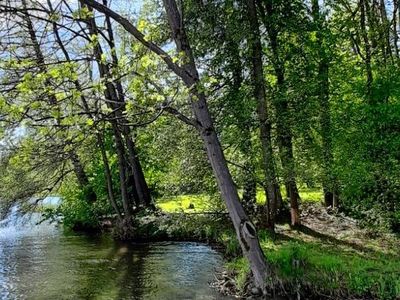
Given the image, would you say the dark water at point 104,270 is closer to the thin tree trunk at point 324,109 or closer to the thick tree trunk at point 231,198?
the thick tree trunk at point 231,198

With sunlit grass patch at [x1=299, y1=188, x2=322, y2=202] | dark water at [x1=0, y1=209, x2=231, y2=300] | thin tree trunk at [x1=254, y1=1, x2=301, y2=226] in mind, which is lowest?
dark water at [x1=0, y1=209, x2=231, y2=300]

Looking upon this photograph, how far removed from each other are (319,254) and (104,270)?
532cm

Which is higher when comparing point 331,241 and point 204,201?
point 204,201

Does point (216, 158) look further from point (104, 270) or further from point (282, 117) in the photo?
point (104, 270)

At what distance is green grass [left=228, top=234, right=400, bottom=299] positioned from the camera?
7.57 m

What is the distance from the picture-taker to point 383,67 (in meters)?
12.5

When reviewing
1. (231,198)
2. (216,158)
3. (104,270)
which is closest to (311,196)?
(104,270)

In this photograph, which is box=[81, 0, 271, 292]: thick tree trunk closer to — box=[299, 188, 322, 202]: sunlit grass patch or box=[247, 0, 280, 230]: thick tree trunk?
box=[247, 0, 280, 230]: thick tree trunk

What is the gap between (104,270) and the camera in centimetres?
1143

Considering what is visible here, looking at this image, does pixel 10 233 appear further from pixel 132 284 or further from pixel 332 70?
pixel 332 70

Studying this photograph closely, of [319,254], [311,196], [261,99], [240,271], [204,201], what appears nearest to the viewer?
[240,271]

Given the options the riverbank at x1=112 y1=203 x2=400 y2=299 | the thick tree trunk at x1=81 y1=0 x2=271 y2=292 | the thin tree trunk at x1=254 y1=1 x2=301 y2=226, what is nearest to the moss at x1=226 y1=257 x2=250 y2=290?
the riverbank at x1=112 y1=203 x2=400 y2=299

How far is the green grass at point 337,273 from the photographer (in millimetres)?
7574

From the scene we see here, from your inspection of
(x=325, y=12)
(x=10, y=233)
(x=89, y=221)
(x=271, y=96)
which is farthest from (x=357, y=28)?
(x=10, y=233)
